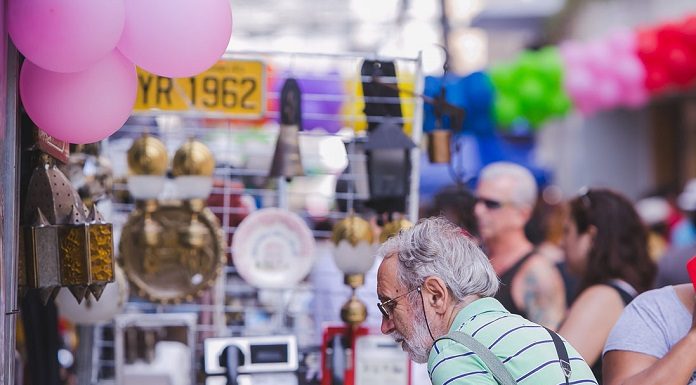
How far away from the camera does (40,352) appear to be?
3627 millimetres

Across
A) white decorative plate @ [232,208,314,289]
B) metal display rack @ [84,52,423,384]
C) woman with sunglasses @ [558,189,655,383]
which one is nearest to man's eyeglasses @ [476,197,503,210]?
metal display rack @ [84,52,423,384]

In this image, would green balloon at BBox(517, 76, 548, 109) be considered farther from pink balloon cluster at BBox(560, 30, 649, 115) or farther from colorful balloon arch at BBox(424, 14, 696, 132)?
pink balloon cluster at BBox(560, 30, 649, 115)

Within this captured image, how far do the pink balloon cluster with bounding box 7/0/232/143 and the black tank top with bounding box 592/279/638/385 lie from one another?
186 centimetres

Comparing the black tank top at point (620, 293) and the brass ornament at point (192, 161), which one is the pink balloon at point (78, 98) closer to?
the brass ornament at point (192, 161)

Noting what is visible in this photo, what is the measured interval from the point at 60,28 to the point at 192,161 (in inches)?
63.5

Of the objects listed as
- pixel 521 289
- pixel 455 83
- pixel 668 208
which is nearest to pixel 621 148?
pixel 668 208

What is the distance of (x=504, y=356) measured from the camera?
223 cm

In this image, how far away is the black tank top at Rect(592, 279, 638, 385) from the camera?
3.67m

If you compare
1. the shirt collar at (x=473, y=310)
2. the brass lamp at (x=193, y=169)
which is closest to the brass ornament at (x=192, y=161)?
the brass lamp at (x=193, y=169)

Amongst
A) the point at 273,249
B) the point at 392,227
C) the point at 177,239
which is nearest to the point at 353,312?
the point at 392,227

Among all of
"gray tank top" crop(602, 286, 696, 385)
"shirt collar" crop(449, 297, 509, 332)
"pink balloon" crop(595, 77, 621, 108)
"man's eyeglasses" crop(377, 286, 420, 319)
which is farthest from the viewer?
"pink balloon" crop(595, 77, 621, 108)

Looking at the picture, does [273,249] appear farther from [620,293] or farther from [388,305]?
[388,305]

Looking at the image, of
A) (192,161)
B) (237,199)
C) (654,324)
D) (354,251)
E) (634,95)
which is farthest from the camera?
(634,95)

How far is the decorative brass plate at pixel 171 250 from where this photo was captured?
4.04 metres
